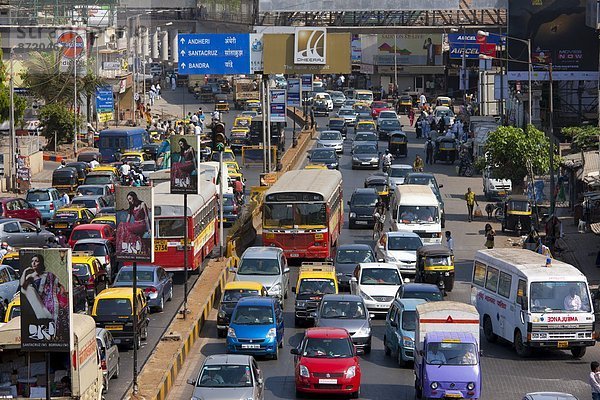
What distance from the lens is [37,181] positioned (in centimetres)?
7200

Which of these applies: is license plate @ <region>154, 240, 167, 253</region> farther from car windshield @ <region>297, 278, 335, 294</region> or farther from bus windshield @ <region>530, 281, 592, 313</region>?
bus windshield @ <region>530, 281, 592, 313</region>

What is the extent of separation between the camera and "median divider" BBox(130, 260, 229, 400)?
2950 cm

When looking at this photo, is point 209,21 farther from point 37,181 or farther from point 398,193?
point 398,193

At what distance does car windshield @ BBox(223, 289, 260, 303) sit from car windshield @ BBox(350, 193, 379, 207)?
19.8 metres

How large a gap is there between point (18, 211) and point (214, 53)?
1928 centimetres

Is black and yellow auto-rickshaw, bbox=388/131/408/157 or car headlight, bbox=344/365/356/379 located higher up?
black and yellow auto-rickshaw, bbox=388/131/408/157

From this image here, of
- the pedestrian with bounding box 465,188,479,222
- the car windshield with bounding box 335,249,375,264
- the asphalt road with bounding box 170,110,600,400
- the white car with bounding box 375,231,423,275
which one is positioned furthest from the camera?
the pedestrian with bounding box 465,188,479,222

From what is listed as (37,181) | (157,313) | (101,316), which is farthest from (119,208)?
(37,181)

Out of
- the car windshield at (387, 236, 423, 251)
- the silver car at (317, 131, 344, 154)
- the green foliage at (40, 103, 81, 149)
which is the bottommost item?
the car windshield at (387, 236, 423, 251)

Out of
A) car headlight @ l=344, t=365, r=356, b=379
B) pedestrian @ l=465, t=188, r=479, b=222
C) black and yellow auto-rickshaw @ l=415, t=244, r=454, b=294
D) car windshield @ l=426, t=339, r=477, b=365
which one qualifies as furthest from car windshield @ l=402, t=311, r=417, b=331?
pedestrian @ l=465, t=188, r=479, b=222

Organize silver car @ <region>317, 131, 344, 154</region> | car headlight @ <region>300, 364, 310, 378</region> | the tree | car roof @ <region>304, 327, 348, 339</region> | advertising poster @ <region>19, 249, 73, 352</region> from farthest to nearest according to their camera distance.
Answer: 1. silver car @ <region>317, 131, 344, 154</region>
2. the tree
3. car roof @ <region>304, 327, 348, 339</region>
4. car headlight @ <region>300, 364, 310, 378</region>
5. advertising poster @ <region>19, 249, 73, 352</region>

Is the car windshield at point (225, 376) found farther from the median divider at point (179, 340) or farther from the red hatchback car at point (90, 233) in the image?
the red hatchback car at point (90, 233)

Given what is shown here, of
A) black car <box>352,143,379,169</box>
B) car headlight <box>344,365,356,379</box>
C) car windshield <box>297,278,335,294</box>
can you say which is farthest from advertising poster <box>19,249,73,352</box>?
black car <box>352,143,379,169</box>

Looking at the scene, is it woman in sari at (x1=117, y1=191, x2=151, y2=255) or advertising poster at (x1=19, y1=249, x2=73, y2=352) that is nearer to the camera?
advertising poster at (x1=19, y1=249, x2=73, y2=352)
